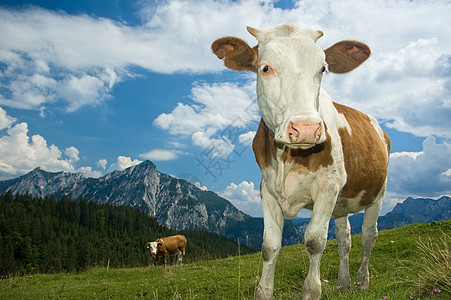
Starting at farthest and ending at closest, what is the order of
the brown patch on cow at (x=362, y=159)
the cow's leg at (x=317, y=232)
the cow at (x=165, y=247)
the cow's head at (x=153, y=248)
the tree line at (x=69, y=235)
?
the tree line at (x=69, y=235) < the cow at (x=165, y=247) < the cow's head at (x=153, y=248) < the brown patch on cow at (x=362, y=159) < the cow's leg at (x=317, y=232)

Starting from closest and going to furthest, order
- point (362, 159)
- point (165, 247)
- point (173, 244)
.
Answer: point (362, 159) → point (165, 247) → point (173, 244)

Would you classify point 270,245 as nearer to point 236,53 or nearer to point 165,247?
point 236,53

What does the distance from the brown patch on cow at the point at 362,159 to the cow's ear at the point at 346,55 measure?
83 centimetres

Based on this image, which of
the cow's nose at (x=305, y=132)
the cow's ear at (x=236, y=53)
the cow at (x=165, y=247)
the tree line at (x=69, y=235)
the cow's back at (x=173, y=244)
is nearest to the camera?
the cow's nose at (x=305, y=132)

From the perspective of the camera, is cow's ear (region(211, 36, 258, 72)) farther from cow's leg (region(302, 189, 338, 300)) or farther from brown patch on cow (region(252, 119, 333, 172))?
cow's leg (region(302, 189, 338, 300))

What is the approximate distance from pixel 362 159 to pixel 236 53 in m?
2.40

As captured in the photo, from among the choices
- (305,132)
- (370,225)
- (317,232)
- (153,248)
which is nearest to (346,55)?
(305,132)

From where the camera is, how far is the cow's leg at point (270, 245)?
3848 mm

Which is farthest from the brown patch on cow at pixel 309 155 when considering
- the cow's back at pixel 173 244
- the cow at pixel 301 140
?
the cow's back at pixel 173 244

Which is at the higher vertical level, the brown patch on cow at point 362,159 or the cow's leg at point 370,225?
the brown patch on cow at point 362,159

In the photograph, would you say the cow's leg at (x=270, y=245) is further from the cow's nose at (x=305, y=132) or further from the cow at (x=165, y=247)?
the cow at (x=165, y=247)

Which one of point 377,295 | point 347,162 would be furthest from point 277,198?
point 377,295

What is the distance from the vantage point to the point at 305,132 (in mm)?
2779

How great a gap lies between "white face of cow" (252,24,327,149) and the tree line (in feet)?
215
